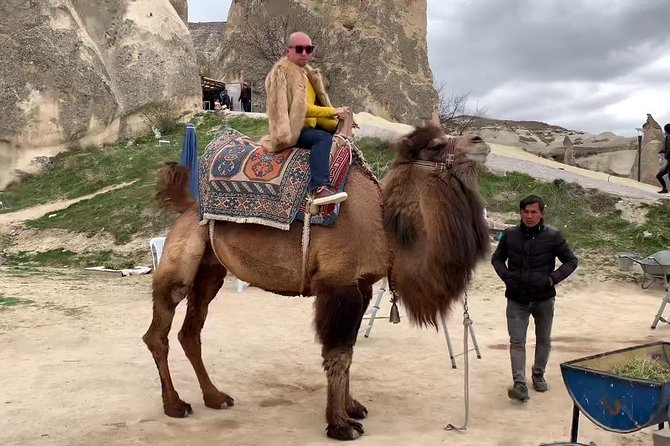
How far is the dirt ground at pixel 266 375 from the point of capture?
4.35m

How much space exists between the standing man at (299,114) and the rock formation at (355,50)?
2673cm

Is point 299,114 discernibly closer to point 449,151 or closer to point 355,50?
point 449,151

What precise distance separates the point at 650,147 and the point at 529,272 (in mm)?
25169

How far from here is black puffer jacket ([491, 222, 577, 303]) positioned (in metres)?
5.07

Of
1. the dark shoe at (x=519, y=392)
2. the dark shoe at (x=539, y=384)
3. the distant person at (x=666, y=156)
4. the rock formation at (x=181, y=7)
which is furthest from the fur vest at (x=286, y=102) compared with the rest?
the rock formation at (x=181, y=7)

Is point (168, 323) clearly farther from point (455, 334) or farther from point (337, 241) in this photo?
point (455, 334)

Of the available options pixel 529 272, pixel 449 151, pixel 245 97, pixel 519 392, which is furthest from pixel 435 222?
pixel 245 97

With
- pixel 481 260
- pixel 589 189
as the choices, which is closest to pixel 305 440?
pixel 481 260

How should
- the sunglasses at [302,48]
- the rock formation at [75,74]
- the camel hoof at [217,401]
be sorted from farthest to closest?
the rock formation at [75,74] → the camel hoof at [217,401] → the sunglasses at [302,48]

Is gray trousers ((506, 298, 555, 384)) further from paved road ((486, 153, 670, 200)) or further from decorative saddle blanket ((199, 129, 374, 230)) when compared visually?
paved road ((486, 153, 670, 200))

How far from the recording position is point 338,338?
4.15 metres

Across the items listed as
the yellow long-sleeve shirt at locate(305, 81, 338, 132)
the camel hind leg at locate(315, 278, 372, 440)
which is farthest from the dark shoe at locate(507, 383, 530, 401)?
the yellow long-sleeve shirt at locate(305, 81, 338, 132)

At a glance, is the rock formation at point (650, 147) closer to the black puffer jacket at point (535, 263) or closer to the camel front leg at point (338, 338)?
the black puffer jacket at point (535, 263)

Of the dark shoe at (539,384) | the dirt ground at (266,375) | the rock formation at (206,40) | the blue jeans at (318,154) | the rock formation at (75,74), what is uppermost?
the rock formation at (206,40)
